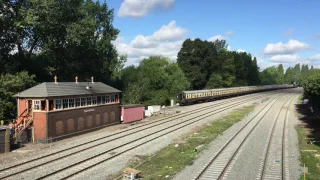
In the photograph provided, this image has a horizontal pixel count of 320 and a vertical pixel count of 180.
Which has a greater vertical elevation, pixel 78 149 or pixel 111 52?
pixel 111 52

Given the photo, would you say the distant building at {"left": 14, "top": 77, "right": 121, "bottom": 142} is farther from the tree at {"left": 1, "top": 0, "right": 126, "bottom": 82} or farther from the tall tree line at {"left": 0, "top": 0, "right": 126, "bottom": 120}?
the tree at {"left": 1, "top": 0, "right": 126, "bottom": 82}

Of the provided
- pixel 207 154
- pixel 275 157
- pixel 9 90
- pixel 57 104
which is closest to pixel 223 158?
pixel 207 154

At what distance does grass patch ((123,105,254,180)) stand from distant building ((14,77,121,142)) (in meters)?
10.1

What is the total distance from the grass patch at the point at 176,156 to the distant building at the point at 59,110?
10.1 m

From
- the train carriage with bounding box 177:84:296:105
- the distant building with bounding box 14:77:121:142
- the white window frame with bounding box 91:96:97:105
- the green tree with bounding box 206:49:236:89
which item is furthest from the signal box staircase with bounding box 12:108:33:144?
the green tree with bounding box 206:49:236:89

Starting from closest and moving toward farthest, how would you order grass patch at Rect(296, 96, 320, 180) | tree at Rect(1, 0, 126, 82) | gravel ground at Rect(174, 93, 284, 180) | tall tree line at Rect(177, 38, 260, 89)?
gravel ground at Rect(174, 93, 284, 180) < grass patch at Rect(296, 96, 320, 180) < tree at Rect(1, 0, 126, 82) < tall tree line at Rect(177, 38, 260, 89)

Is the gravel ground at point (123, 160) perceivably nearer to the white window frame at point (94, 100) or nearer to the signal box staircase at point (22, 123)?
the white window frame at point (94, 100)

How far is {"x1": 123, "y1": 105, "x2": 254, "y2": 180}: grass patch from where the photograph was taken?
17312 millimetres

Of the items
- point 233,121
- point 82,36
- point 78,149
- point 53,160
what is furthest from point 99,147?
point 82,36

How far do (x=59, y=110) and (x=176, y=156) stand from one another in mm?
12233

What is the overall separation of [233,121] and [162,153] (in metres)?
18.0

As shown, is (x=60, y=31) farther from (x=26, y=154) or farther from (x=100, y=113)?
(x=26, y=154)

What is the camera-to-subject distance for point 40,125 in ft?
84.8

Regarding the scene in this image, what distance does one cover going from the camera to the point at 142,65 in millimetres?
59719
